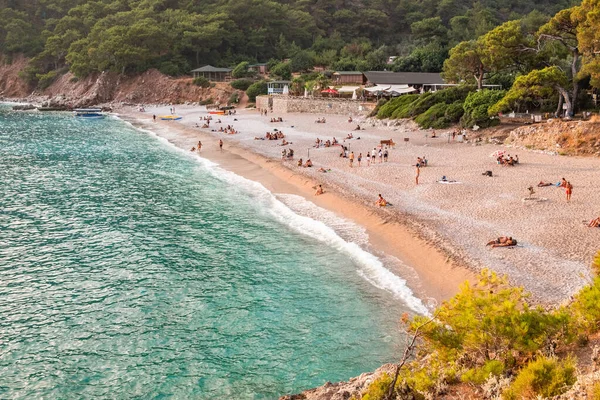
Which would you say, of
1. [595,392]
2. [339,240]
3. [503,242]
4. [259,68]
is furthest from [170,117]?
[595,392]

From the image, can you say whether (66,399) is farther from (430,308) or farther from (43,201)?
(43,201)

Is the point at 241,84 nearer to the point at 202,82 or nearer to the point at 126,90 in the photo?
the point at 202,82

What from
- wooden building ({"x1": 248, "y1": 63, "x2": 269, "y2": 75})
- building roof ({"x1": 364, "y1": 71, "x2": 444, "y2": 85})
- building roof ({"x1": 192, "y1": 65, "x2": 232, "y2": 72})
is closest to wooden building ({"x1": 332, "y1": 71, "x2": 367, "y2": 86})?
building roof ({"x1": 364, "y1": 71, "x2": 444, "y2": 85})

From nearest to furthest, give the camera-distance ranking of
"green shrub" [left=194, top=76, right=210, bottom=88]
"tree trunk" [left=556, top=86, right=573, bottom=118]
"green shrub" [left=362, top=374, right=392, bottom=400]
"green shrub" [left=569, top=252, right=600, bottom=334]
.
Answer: "green shrub" [left=362, top=374, right=392, bottom=400], "green shrub" [left=569, top=252, right=600, bottom=334], "tree trunk" [left=556, top=86, right=573, bottom=118], "green shrub" [left=194, top=76, right=210, bottom=88]

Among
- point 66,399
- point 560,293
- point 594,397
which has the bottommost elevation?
point 66,399

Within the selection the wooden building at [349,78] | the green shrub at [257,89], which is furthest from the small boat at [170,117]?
the wooden building at [349,78]

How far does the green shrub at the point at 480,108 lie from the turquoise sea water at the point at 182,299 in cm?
2580

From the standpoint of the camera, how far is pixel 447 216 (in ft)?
80.6

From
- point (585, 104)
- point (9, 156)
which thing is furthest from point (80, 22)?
point (585, 104)

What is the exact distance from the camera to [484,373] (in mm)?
9398

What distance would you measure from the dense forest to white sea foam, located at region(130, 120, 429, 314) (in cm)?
6715

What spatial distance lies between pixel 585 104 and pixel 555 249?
3164 centimetres

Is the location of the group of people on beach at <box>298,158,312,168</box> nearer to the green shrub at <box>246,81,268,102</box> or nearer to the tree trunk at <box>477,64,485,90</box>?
the tree trunk at <box>477,64,485,90</box>

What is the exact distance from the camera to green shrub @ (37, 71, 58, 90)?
117 meters
